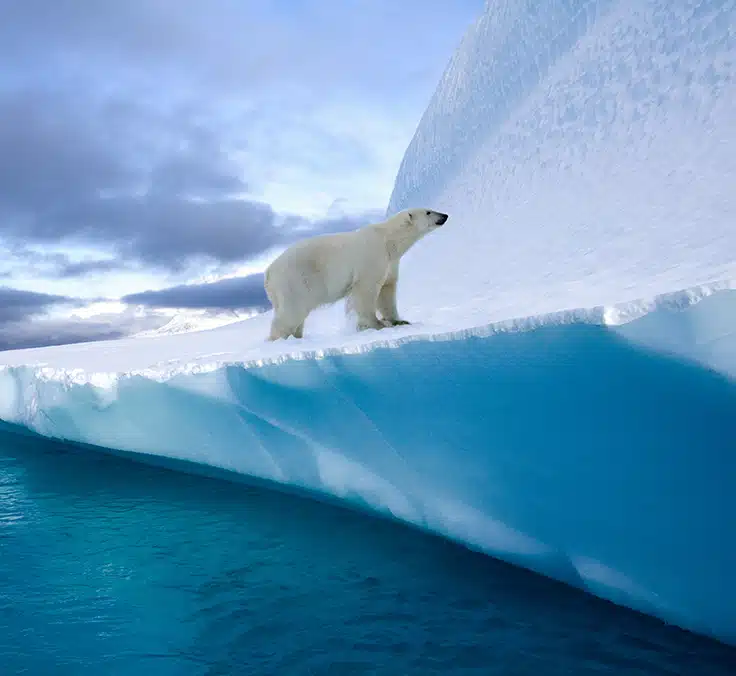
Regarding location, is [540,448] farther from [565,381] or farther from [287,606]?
[287,606]

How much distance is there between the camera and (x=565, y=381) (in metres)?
1.86

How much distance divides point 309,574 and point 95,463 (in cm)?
279

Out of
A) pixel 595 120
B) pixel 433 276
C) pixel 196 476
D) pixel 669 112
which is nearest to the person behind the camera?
pixel 196 476

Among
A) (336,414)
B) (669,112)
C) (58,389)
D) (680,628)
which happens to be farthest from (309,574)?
(669,112)

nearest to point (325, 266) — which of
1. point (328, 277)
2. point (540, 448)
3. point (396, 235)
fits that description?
point (328, 277)

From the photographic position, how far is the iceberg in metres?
1.69

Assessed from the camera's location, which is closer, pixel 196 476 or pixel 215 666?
pixel 215 666

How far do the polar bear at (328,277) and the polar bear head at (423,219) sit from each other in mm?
219

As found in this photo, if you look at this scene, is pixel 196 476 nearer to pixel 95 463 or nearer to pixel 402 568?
pixel 95 463

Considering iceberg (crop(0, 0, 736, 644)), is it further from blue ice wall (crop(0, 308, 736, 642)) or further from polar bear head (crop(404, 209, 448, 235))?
polar bear head (crop(404, 209, 448, 235))

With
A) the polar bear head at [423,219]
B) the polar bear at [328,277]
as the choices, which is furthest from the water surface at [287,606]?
the polar bear head at [423,219]

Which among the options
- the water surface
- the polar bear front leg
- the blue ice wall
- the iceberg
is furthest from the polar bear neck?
the water surface

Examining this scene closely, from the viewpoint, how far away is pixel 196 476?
13.3 ft

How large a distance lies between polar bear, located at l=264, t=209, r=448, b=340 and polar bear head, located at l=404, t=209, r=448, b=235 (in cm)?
22
